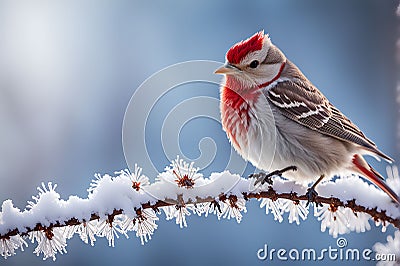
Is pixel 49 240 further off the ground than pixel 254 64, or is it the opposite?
pixel 254 64

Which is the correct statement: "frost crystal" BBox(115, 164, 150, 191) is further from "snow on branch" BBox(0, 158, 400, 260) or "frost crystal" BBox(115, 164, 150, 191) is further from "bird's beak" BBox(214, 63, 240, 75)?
"bird's beak" BBox(214, 63, 240, 75)

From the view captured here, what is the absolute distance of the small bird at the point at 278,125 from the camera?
706mm

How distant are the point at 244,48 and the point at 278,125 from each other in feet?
0.38

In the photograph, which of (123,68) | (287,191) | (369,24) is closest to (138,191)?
(287,191)

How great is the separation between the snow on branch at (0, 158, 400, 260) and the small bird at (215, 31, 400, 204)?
0.16 meters

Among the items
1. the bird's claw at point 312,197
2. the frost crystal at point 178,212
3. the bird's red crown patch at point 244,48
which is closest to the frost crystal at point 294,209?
the bird's claw at point 312,197

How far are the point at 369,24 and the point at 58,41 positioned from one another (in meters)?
0.58

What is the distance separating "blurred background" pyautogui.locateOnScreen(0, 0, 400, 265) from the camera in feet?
2.79

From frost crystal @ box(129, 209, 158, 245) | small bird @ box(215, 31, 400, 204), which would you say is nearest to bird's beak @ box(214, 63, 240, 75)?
small bird @ box(215, 31, 400, 204)

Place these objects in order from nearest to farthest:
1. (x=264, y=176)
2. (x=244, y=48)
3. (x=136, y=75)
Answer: (x=264, y=176) → (x=244, y=48) → (x=136, y=75)

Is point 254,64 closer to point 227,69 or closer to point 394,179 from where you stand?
point 227,69

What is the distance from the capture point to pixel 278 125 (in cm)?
74

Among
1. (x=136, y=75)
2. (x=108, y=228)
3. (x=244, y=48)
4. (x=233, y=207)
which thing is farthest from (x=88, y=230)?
(x=136, y=75)

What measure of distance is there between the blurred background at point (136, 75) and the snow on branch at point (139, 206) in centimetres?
25
